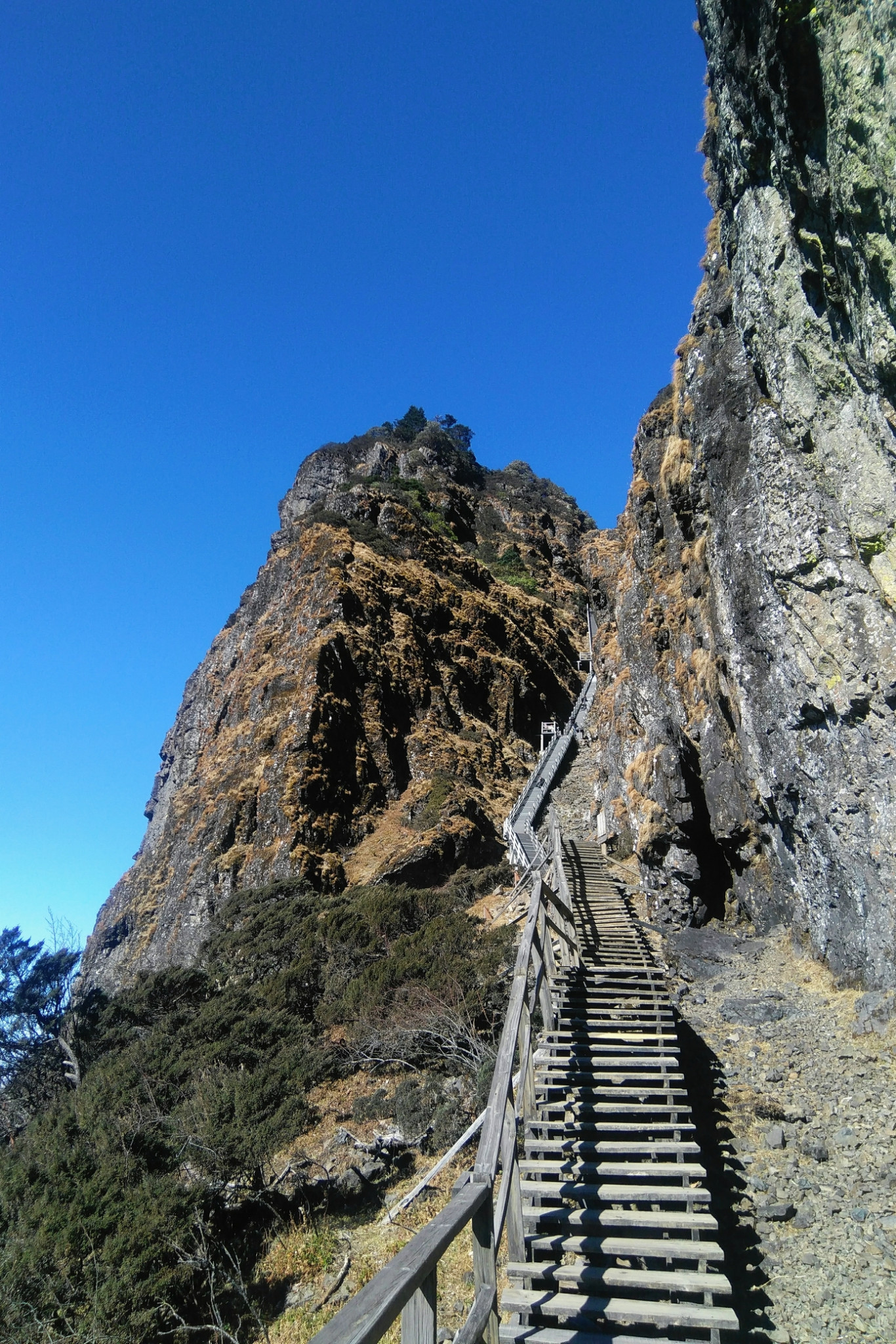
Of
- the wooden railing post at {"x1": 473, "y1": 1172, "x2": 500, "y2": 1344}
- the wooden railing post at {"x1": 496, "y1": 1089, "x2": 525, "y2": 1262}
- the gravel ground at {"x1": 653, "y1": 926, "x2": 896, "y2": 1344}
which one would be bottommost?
the gravel ground at {"x1": 653, "y1": 926, "x2": 896, "y2": 1344}

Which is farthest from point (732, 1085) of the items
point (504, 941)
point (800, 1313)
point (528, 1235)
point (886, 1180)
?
point (504, 941)

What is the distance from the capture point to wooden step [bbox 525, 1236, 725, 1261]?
507 cm

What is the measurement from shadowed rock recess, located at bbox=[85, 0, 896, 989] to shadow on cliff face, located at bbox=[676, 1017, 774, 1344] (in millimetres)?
2484

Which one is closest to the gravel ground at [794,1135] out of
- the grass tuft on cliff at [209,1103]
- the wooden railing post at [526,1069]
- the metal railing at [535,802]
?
the wooden railing post at [526,1069]

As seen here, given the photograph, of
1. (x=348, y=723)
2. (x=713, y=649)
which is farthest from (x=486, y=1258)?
(x=348, y=723)

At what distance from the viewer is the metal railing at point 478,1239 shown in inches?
87.3

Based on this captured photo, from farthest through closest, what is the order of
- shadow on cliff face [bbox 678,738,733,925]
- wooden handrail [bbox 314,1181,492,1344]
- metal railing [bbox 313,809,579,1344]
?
1. shadow on cliff face [bbox 678,738,733,925]
2. metal railing [bbox 313,809,579,1344]
3. wooden handrail [bbox 314,1181,492,1344]

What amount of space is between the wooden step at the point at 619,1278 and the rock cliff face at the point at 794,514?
5.44 metres

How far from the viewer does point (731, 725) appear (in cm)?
1525

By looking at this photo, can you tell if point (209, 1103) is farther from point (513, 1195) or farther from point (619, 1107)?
point (513, 1195)

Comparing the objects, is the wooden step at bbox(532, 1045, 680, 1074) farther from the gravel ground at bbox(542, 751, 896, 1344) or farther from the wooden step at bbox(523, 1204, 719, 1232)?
the wooden step at bbox(523, 1204, 719, 1232)

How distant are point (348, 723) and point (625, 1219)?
2648 cm

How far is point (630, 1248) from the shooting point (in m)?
5.15

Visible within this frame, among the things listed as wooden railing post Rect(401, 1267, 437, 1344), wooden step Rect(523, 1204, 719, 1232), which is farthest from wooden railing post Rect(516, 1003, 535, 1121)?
wooden railing post Rect(401, 1267, 437, 1344)
